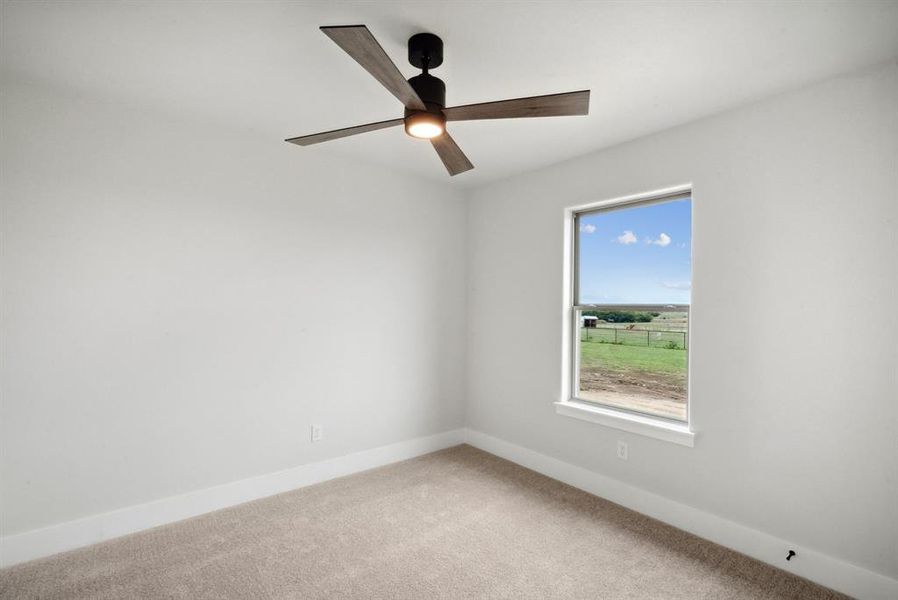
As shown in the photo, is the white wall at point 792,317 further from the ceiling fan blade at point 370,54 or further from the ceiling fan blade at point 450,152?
the ceiling fan blade at point 370,54

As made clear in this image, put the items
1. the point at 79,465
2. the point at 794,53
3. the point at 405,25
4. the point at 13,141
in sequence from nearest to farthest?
the point at 405,25, the point at 794,53, the point at 13,141, the point at 79,465

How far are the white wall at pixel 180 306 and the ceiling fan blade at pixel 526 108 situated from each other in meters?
1.77

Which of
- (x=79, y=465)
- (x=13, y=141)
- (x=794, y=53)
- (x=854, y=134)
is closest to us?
(x=794, y=53)

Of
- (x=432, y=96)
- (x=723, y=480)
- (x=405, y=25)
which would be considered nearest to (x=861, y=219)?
(x=723, y=480)

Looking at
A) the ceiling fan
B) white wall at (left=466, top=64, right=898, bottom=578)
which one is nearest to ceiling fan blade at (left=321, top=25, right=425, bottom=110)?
the ceiling fan

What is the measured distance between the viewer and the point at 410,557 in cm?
231

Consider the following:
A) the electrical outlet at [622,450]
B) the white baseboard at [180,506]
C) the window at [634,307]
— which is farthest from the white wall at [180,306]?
the electrical outlet at [622,450]

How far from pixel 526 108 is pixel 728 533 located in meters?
2.51

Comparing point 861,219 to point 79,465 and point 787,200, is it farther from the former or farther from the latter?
point 79,465

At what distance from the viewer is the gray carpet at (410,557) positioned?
6.73ft

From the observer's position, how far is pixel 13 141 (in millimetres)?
2230

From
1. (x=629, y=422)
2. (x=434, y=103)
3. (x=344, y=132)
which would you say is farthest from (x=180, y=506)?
(x=629, y=422)

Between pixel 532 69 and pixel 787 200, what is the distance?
1.50 meters

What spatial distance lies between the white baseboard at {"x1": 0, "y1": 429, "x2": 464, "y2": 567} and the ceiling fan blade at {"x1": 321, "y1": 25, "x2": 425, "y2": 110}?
266 centimetres
